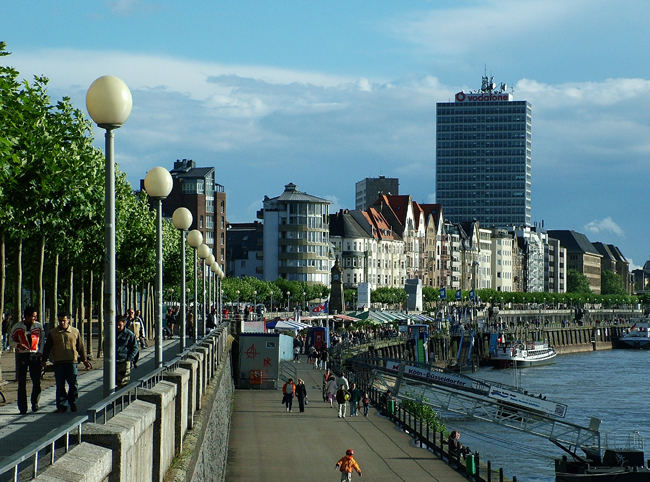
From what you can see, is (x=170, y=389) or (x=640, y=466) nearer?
(x=170, y=389)

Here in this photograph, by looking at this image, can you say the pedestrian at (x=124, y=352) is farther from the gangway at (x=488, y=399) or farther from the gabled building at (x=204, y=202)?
the gabled building at (x=204, y=202)

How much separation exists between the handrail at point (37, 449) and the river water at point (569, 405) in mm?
49439

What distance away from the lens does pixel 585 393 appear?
10675cm

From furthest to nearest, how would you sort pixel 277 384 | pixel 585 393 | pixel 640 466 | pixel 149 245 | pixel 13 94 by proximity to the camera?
pixel 585 393
pixel 277 384
pixel 149 245
pixel 640 466
pixel 13 94

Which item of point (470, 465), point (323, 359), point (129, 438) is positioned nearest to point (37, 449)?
point (129, 438)

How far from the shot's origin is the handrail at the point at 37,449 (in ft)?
21.1

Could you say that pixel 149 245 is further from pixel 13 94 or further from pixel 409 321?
pixel 409 321

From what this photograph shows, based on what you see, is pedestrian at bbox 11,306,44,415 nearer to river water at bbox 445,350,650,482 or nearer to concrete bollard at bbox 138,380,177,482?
concrete bollard at bbox 138,380,177,482

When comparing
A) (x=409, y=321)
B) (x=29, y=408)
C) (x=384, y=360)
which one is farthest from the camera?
(x=409, y=321)

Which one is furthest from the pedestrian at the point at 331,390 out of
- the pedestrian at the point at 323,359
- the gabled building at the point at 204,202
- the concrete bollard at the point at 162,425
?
the gabled building at the point at 204,202

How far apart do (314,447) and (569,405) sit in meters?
51.3

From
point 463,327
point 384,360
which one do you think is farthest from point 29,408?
point 463,327

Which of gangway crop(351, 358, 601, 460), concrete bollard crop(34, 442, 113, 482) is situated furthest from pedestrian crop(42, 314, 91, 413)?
gangway crop(351, 358, 601, 460)

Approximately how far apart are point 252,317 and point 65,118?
69176 millimetres
